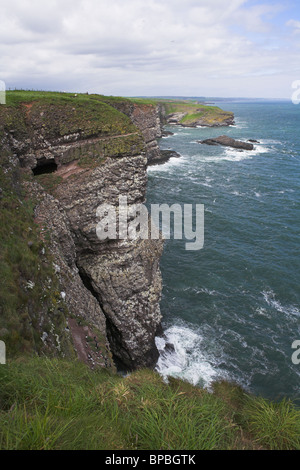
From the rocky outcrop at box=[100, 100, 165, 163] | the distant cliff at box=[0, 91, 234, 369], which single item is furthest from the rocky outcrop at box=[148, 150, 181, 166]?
the distant cliff at box=[0, 91, 234, 369]

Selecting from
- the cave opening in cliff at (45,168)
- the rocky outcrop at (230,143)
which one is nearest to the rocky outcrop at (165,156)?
the rocky outcrop at (230,143)

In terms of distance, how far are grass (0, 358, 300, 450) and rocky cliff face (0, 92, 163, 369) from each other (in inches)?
483

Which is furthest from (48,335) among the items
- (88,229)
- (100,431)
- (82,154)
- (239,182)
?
(239,182)

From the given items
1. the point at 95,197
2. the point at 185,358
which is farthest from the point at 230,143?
the point at 185,358

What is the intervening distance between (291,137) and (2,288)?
116 m

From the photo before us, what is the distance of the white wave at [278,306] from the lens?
80.2 feet

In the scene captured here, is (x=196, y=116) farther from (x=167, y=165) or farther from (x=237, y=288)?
(x=237, y=288)

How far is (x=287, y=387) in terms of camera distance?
19.1 m

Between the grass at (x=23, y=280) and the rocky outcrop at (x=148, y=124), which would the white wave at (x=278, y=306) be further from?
the rocky outcrop at (x=148, y=124)

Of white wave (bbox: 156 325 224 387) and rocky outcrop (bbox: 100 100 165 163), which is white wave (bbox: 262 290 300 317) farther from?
rocky outcrop (bbox: 100 100 165 163)

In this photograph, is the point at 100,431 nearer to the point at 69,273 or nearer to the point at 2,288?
the point at 2,288

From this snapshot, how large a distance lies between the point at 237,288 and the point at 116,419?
24263 millimetres

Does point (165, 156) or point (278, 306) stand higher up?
point (165, 156)

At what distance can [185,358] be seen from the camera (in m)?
21.6
